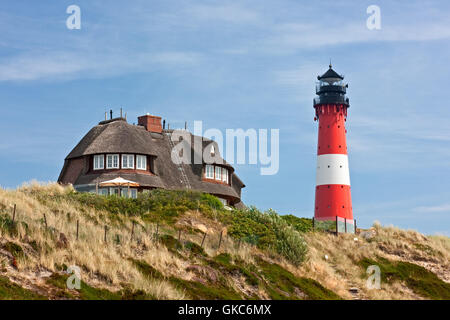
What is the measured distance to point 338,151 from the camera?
5631 centimetres

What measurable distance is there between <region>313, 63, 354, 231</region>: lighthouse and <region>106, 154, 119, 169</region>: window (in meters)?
17.1

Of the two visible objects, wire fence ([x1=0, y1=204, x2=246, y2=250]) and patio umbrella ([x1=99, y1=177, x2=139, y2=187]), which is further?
patio umbrella ([x1=99, y1=177, x2=139, y2=187])

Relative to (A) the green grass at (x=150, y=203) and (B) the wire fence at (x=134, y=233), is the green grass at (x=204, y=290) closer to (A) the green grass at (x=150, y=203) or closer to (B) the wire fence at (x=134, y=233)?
(B) the wire fence at (x=134, y=233)

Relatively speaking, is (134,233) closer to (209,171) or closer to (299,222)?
(299,222)

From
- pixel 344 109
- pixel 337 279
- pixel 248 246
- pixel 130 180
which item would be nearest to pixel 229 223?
pixel 248 246

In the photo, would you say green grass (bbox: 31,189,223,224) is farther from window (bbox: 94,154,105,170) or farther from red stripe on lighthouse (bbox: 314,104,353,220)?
red stripe on lighthouse (bbox: 314,104,353,220)

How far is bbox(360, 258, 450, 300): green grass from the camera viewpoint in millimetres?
33812

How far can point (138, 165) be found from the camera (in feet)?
157

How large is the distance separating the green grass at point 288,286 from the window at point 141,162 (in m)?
19.7

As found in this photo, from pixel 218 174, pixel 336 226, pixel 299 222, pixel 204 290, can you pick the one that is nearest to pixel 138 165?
pixel 218 174

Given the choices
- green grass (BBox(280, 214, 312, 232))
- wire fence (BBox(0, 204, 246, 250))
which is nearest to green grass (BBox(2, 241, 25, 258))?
wire fence (BBox(0, 204, 246, 250))

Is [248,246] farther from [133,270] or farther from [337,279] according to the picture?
[133,270]
